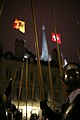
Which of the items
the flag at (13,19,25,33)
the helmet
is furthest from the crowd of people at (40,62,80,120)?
the flag at (13,19,25,33)

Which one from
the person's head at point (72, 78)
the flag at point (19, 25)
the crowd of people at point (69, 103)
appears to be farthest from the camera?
the flag at point (19, 25)

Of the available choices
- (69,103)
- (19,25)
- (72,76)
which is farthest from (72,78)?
(19,25)

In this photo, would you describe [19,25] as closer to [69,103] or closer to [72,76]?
[72,76]

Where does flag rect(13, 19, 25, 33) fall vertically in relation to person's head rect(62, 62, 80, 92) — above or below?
above

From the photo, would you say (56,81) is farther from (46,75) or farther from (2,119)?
(2,119)

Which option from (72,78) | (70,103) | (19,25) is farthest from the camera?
(19,25)

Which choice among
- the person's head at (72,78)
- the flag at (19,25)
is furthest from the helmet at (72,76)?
the flag at (19,25)

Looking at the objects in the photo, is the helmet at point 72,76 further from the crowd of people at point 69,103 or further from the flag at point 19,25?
the flag at point 19,25

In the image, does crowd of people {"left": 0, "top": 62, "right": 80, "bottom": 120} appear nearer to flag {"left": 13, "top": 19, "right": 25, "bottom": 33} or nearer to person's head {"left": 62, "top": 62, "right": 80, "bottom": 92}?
person's head {"left": 62, "top": 62, "right": 80, "bottom": 92}

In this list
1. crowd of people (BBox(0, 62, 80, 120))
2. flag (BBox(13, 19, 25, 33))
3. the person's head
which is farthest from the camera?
flag (BBox(13, 19, 25, 33))

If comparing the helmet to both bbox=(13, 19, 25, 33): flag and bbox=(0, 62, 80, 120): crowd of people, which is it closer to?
bbox=(0, 62, 80, 120): crowd of people

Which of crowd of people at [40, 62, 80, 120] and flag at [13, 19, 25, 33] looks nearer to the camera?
crowd of people at [40, 62, 80, 120]

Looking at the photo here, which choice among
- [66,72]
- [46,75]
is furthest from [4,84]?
[66,72]

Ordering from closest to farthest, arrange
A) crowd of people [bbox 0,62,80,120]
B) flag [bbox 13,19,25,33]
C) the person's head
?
crowd of people [bbox 0,62,80,120], the person's head, flag [bbox 13,19,25,33]
